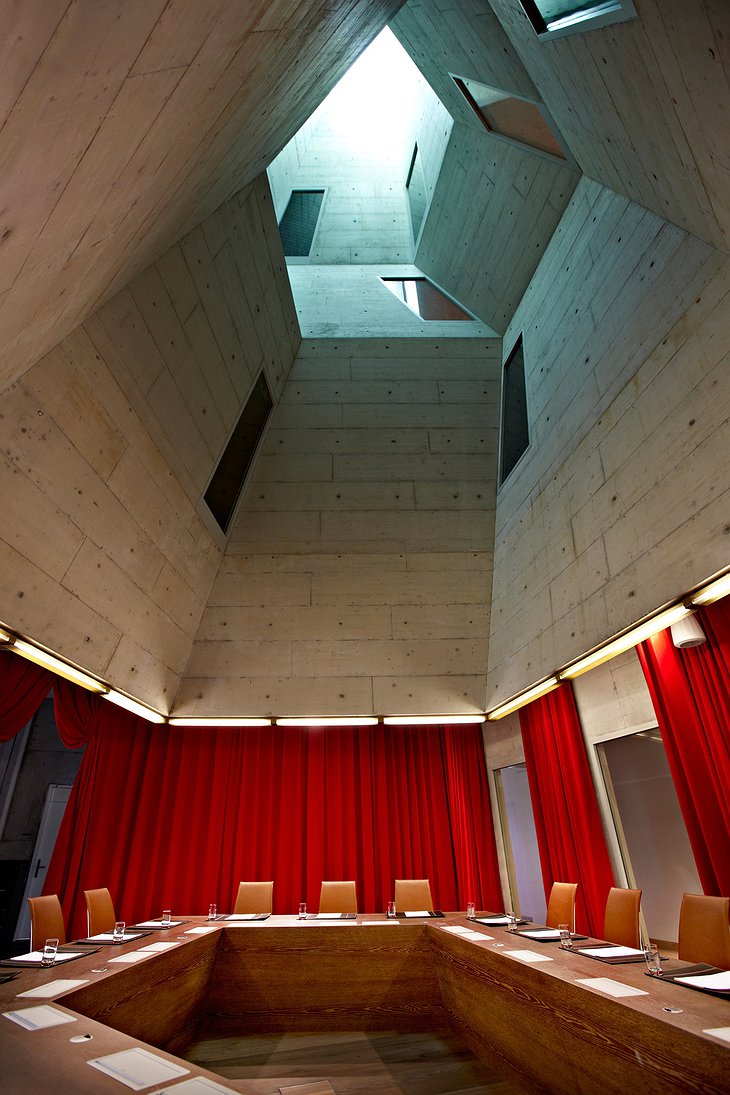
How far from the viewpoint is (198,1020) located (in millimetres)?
3742

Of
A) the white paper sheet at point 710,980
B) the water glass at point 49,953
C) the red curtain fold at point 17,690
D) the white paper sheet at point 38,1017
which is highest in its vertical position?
the red curtain fold at point 17,690

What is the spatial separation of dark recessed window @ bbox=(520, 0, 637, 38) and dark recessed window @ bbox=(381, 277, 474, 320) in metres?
3.66

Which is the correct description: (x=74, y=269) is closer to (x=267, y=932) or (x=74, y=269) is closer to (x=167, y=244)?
(x=167, y=244)

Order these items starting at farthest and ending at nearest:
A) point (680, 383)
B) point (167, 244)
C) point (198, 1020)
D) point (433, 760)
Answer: point (433, 760)
point (167, 244)
point (198, 1020)
point (680, 383)

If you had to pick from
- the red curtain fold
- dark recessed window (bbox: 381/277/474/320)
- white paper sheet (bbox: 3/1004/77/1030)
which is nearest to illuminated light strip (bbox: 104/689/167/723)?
the red curtain fold

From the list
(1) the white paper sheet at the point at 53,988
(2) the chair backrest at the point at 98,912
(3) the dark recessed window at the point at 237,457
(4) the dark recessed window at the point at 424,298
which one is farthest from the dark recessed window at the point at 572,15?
(2) the chair backrest at the point at 98,912

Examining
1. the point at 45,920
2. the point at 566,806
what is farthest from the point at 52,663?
the point at 566,806

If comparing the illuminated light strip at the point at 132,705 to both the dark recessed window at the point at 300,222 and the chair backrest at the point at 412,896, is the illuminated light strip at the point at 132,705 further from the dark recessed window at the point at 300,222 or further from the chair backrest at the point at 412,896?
the dark recessed window at the point at 300,222

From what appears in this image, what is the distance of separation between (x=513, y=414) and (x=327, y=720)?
417cm

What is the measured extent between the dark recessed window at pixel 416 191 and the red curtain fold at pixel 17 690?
26.5ft

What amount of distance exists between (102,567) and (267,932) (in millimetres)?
2897

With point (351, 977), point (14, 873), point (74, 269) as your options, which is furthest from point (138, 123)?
point (14, 873)

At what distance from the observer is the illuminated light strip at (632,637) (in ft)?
10.8

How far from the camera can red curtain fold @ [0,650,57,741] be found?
4105 millimetres
